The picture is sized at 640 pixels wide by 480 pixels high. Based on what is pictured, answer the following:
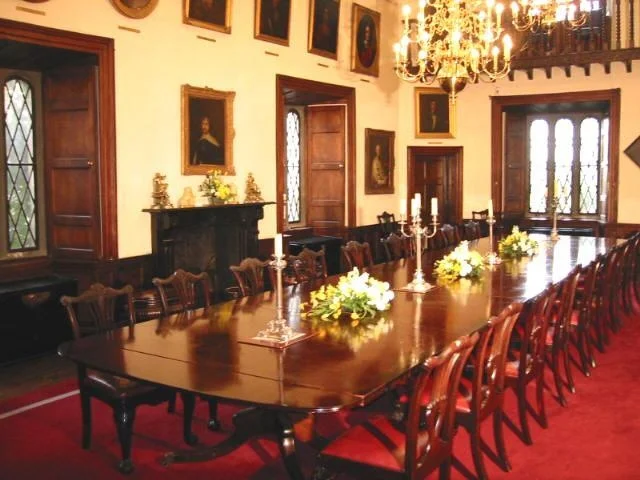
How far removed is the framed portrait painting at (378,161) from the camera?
11.6 meters

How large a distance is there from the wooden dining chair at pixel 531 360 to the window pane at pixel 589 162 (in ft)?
30.8

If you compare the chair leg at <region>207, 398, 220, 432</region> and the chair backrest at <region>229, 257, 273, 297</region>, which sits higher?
the chair backrest at <region>229, 257, 273, 297</region>

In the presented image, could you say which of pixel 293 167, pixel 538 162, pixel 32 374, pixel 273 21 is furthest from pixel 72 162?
pixel 538 162

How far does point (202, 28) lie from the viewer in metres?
8.03

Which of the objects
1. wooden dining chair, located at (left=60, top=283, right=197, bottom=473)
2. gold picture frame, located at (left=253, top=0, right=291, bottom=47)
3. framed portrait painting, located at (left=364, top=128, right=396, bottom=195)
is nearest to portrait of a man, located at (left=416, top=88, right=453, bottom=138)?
framed portrait painting, located at (left=364, top=128, right=396, bottom=195)

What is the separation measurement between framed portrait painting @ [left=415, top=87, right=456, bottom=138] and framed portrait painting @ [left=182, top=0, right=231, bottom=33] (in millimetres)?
5050

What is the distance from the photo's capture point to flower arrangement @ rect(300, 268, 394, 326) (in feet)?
13.6

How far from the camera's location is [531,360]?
175 inches

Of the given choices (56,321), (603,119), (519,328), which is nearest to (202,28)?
(56,321)

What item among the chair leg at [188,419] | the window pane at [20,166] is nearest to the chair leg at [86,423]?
the chair leg at [188,419]

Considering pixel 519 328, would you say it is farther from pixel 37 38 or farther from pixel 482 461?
pixel 37 38

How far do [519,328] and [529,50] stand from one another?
7.18 meters

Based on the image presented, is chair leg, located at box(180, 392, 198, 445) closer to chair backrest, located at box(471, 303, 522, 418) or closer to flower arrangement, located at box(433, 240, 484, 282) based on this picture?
chair backrest, located at box(471, 303, 522, 418)

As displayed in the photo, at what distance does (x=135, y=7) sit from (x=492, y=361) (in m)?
5.31
